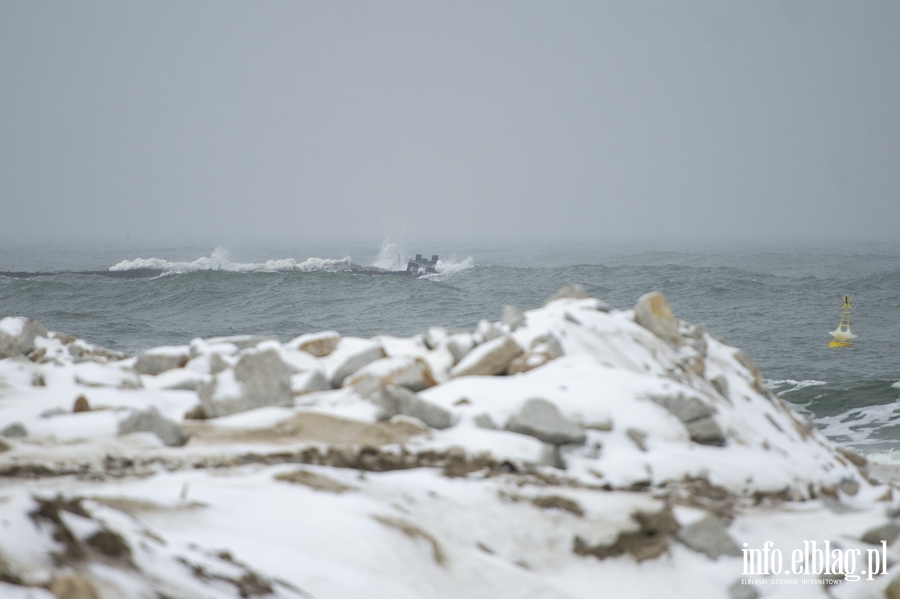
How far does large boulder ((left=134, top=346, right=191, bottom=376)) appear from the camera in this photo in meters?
6.88

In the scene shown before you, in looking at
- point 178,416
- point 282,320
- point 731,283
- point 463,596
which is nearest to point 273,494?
point 463,596

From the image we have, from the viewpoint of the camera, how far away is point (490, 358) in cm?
609

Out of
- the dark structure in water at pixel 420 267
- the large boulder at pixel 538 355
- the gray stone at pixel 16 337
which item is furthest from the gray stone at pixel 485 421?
the dark structure in water at pixel 420 267

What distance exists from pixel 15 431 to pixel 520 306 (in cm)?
1892

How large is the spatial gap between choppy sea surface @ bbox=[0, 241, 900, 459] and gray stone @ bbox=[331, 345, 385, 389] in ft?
→ 25.2

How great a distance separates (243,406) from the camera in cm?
505

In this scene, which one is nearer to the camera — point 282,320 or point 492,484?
point 492,484

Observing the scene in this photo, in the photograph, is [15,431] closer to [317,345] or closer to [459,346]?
[317,345]

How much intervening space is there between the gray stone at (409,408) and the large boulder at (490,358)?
111 cm

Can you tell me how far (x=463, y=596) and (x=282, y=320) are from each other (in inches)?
676

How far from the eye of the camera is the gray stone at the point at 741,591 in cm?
341

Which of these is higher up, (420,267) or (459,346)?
(420,267)

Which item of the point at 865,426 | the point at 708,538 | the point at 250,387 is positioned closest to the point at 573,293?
the point at 250,387

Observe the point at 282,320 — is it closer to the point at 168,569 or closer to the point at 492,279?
the point at 492,279
